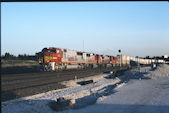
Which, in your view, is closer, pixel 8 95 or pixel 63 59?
pixel 8 95

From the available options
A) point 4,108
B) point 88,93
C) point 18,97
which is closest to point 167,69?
point 88,93

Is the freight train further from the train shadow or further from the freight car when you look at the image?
the train shadow

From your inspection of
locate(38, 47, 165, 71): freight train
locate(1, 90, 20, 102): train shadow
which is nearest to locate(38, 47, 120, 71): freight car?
locate(38, 47, 165, 71): freight train

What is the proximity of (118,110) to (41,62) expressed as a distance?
25179 mm

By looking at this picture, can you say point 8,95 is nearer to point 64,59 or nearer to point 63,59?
point 63,59

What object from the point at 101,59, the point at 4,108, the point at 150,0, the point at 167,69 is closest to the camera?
the point at 150,0

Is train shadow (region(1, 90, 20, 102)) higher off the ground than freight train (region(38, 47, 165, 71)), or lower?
lower

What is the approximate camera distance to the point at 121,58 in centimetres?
8625

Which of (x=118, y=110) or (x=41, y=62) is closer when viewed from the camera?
(x=118, y=110)

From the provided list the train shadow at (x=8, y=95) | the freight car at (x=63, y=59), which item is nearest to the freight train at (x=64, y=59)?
the freight car at (x=63, y=59)

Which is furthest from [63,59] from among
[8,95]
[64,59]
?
[8,95]

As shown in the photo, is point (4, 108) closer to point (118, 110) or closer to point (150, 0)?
point (118, 110)

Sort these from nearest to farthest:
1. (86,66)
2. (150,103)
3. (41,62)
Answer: (150,103) → (41,62) → (86,66)

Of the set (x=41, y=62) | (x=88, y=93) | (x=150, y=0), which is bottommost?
(x=88, y=93)
